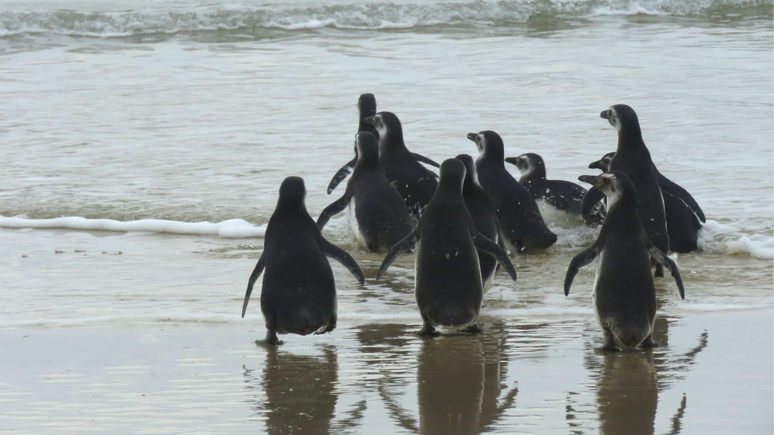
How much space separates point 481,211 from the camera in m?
5.04

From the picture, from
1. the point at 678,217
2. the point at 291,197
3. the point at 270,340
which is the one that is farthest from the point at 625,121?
the point at 270,340

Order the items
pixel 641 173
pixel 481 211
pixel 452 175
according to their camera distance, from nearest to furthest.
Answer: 1. pixel 452 175
2. pixel 481 211
3. pixel 641 173

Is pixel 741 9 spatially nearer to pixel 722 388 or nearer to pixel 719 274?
pixel 719 274

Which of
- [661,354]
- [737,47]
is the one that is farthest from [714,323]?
[737,47]

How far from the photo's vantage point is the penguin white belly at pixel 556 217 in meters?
6.62

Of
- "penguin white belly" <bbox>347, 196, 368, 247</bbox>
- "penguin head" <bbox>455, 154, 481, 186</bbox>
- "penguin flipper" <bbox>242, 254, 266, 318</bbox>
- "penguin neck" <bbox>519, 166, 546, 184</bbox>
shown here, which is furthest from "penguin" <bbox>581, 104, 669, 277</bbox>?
"penguin flipper" <bbox>242, 254, 266, 318</bbox>

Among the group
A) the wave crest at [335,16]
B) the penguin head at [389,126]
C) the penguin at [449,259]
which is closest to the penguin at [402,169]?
the penguin head at [389,126]

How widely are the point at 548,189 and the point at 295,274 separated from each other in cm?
280

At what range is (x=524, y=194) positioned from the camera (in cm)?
630

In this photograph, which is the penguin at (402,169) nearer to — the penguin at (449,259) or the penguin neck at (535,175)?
the penguin neck at (535,175)

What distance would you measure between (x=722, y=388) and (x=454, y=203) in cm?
142

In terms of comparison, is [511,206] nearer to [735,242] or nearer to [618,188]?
[735,242]

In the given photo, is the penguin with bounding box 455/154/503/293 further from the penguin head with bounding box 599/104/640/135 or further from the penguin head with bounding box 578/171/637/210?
the penguin head with bounding box 599/104/640/135

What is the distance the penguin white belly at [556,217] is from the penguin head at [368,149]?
116 centimetres
